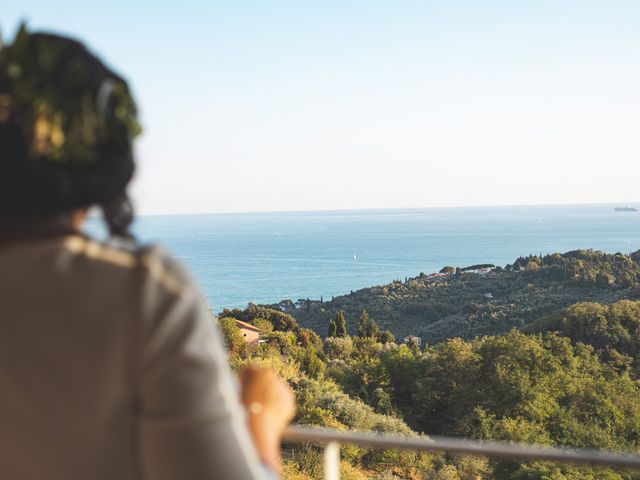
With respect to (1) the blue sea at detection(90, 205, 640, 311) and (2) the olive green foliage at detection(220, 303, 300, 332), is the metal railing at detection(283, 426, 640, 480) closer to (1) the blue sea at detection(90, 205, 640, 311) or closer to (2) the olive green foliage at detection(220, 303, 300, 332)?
(2) the olive green foliage at detection(220, 303, 300, 332)

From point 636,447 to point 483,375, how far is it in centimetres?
429

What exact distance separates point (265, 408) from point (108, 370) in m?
0.17

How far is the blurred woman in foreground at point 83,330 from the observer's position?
0.44 m

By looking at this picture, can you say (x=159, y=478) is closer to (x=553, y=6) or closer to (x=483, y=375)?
(x=483, y=375)

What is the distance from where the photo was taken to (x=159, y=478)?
17.5 inches

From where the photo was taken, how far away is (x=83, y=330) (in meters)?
0.43

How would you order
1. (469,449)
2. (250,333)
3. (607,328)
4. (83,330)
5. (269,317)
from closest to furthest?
(83,330), (469,449), (607,328), (250,333), (269,317)

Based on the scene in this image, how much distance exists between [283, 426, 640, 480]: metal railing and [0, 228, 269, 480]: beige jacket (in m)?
0.90

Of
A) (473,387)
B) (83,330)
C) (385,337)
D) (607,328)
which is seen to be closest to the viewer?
(83,330)

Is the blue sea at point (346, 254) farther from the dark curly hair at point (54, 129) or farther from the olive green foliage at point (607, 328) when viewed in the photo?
the dark curly hair at point (54, 129)

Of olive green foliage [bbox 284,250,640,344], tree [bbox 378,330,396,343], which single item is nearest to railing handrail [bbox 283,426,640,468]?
tree [bbox 378,330,396,343]

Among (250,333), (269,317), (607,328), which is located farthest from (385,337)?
(607,328)

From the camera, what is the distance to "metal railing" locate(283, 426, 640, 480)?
1.23m

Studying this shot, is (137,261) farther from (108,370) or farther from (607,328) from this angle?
(607,328)
